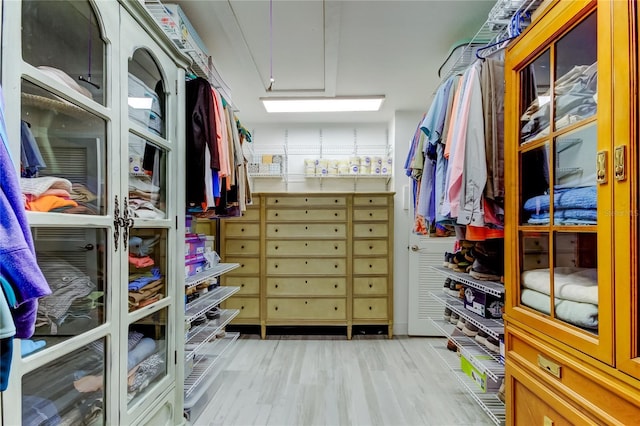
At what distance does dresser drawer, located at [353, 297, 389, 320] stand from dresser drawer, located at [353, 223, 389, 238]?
2.23 feet

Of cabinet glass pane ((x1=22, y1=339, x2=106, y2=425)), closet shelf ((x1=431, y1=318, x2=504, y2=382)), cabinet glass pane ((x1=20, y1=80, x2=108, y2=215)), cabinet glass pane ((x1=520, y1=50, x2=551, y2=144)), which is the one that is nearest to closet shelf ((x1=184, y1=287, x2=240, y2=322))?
cabinet glass pane ((x1=22, y1=339, x2=106, y2=425))

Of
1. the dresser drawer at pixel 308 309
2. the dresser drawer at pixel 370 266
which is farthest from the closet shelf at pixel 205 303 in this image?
the dresser drawer at pixel 370 266

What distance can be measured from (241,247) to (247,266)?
0.72ft

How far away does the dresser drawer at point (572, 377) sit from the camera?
817 millimetres

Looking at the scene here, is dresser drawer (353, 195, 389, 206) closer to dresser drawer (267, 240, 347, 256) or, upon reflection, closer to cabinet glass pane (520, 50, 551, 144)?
dresser drawer (267, 240, 347, 256)

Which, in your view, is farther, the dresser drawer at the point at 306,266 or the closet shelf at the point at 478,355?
the dresser drawer at the point at 306,266

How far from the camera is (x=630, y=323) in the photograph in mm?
800

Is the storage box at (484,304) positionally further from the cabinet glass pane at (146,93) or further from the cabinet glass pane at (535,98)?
the cabinet glass pane at (146,93)

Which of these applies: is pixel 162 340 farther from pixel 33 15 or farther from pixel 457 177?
pixel 457 177

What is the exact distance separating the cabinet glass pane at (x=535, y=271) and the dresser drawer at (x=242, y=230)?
2.62m

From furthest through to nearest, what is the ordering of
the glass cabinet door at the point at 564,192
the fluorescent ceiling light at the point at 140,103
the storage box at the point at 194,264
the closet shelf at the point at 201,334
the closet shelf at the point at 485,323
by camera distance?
the storage box at the point at 194,264 → the closet shelf at the point at 201,334 → the closet shelf at the point at 485,323 → the fluorescent ceiling light at the point at 140,103 → the glass cabinet door at the point at 564,192

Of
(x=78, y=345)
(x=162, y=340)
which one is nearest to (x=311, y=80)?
(x=162, y=340)

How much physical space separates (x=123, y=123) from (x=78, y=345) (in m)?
0.77

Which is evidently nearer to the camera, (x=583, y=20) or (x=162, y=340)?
(x=583, y=20)
